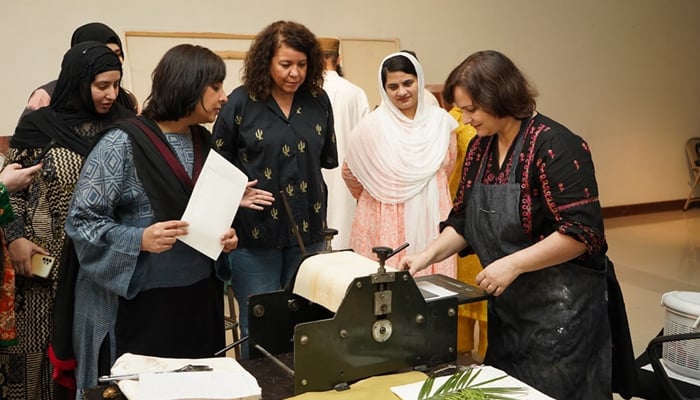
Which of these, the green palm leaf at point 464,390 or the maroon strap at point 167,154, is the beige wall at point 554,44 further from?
the green palm leaf at point 464,390

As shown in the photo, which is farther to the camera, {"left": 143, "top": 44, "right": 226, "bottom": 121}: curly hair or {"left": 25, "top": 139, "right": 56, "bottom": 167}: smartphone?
{"left": 25, "top": 139, "right": 56, "bottom": 167}: smartphone

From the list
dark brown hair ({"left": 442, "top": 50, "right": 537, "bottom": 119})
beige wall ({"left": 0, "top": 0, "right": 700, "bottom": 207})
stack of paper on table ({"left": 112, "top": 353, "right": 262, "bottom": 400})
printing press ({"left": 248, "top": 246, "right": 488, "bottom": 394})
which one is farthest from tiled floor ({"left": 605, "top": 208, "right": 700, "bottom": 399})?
stack of paper on table ({"left": 112, "top": 353, "right": 262, "bottom": 400})

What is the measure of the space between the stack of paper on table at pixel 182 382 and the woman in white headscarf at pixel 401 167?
1701 mm

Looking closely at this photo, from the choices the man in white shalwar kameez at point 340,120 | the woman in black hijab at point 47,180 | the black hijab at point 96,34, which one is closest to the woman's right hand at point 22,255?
the woman in black hijab at point 47,180

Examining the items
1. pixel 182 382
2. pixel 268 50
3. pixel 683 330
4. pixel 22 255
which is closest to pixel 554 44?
pixel 268 50

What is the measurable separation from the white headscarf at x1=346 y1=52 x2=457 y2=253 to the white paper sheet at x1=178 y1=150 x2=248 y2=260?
1.26 m

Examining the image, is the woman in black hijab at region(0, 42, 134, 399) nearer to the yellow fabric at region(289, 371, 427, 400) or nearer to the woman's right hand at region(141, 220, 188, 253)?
the woman's right hand at region(141, 220, 188, 253)

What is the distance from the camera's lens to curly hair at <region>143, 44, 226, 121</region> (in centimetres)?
206

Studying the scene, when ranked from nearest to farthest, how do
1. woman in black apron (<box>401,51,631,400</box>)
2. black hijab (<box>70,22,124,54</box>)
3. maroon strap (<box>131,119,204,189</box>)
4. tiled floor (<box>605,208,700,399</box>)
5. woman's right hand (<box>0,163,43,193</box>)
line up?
woman in black apron (<box>401,51,631,400</box>), maroon strap (<box>131,119,204,189</box>), woman's right hand (<box>0,163,43,193</box>), black hijab (<box>70,22,124,54</box>), tiled floor (<box>605,208,700,399</box>)

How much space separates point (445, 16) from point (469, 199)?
4441mm

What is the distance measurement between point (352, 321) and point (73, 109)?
143 cm

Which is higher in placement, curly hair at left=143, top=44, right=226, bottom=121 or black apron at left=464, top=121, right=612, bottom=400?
curly hair at left=143, top=44, right=226, bottom=121

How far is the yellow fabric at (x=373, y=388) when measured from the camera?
1.47m

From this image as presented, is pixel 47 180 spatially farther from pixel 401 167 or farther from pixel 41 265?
pixel 401 167
